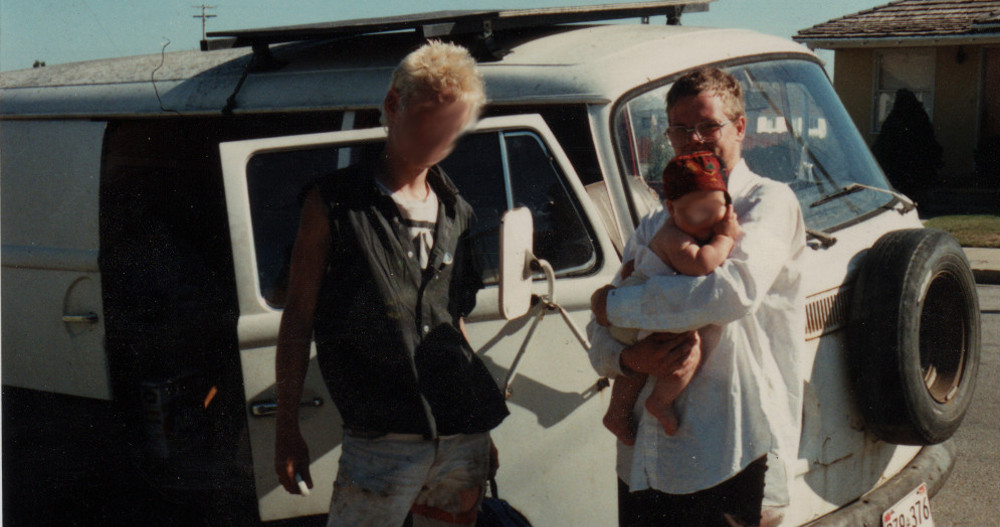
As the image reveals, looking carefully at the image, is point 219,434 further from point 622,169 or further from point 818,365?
point 818,365

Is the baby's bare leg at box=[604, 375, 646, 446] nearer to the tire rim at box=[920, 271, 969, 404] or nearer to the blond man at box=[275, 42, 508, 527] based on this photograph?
the blond man at box=[275, 42, 508, 527]

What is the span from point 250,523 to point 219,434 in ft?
1.67

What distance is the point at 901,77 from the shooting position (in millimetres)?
19203

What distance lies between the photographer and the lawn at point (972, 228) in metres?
12.4

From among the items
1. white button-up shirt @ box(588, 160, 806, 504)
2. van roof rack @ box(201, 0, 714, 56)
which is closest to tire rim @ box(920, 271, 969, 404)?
white button-up shirt @ box(588, 160, 806, 504)

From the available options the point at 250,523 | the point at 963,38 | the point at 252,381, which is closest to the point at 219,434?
the point at 250,523

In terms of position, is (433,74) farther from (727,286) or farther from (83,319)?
(83,319)

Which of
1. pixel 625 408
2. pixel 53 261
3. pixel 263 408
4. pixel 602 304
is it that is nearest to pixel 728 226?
pixel 602 304

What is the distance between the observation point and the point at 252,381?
9.18 feet

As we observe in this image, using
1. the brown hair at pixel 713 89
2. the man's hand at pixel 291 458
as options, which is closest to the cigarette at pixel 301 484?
the man's hand at pixel 291 458

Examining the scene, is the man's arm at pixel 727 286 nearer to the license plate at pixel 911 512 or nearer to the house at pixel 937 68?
the license plate at pixel 911 512

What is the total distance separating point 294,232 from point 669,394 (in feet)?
4.66

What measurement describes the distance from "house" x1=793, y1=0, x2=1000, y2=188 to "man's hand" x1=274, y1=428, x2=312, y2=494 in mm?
17356

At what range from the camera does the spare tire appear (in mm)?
2820
